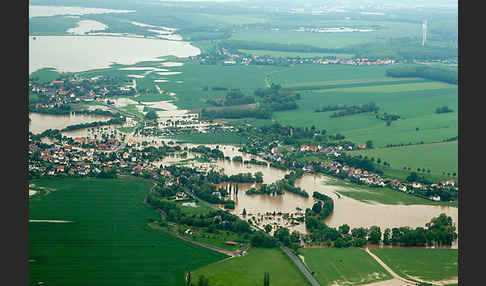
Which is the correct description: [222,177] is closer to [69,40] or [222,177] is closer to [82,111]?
[82,111]

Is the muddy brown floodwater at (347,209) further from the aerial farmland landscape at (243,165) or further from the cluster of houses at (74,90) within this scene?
the cluster of houses at (74,90)

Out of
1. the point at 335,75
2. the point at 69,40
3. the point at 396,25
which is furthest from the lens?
the point at 396,25

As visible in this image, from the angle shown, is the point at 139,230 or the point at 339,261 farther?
the point at 139,230

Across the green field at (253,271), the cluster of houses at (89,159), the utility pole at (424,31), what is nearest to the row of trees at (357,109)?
the cluster of houses at (89,159)

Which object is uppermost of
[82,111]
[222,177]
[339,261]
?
[82,111]

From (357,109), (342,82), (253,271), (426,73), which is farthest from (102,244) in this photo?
(426,73)

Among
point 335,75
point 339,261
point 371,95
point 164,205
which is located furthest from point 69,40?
point 339,261

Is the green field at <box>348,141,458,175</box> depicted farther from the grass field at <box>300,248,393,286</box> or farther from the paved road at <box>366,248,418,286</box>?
the grass field at <box>300,248,393,286</box>
